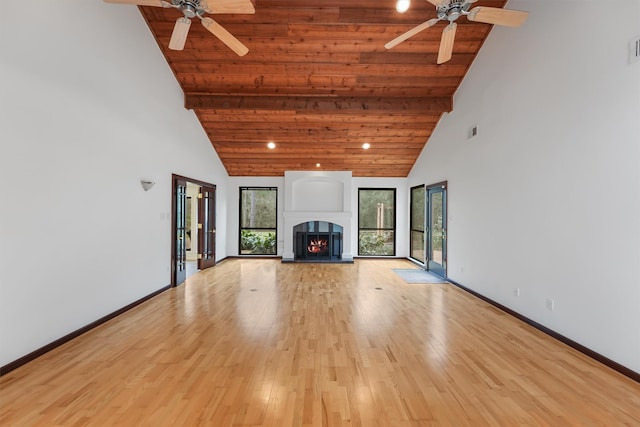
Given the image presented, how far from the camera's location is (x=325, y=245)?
7.95 meters

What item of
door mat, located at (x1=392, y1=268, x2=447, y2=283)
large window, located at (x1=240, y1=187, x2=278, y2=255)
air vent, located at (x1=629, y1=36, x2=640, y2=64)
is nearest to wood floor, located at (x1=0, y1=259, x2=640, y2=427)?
door mat, located at (x1=392, y1=268, x2=447, y2=283)

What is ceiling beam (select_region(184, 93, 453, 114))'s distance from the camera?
17.4 feet

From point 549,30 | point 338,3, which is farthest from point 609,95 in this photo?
point 338,3

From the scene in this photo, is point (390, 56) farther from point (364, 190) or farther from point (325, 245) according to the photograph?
point (325, 245)

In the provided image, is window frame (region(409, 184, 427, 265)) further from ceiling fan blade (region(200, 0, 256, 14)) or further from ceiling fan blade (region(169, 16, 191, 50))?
ceiling fan blade (region(169, 16, 191, 50))

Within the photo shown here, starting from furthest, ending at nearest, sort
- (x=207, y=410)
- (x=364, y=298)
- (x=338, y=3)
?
1. (x=364, y=298)
2. (x=338, y=3)
3. (x=207, y=410)

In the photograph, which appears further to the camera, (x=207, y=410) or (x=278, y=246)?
(x=278, y=246)

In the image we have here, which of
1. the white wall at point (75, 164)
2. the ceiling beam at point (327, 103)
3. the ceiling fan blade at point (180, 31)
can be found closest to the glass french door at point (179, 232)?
the white wall at point (75, 164)

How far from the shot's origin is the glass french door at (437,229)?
5.86 m

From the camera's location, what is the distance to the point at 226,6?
2.62 m

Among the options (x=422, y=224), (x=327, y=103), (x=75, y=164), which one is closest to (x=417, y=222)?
(x=422, y=224)

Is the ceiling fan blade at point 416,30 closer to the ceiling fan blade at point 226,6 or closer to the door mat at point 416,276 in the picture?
the ceiling fan blade at point 226,6

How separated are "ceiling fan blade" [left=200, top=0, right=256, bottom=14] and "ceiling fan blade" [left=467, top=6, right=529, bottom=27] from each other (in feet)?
6.66

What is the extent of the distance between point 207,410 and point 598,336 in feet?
11.0
